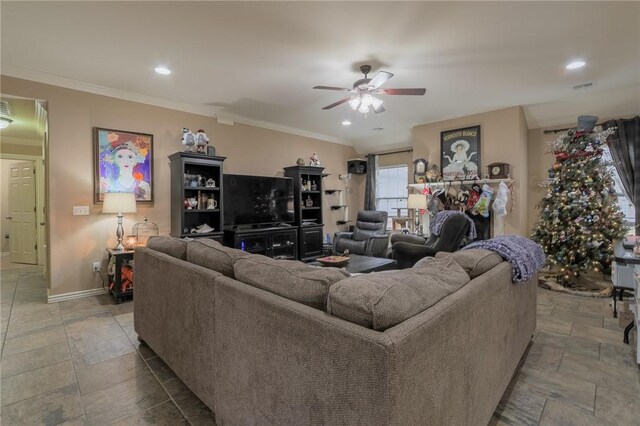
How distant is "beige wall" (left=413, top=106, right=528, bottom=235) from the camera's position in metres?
4.61

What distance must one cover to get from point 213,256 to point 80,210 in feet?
10.2

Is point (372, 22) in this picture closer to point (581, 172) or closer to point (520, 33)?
point (520, 33)

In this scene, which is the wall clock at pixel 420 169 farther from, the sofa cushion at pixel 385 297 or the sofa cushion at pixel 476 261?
the sofa cushion at pixel 385 297

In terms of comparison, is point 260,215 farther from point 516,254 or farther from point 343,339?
point 343,339

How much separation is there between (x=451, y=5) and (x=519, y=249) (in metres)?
1.88

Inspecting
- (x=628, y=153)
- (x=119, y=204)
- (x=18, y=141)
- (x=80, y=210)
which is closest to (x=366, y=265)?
(x=119, y=204)

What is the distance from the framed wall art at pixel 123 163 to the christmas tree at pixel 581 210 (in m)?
5.68

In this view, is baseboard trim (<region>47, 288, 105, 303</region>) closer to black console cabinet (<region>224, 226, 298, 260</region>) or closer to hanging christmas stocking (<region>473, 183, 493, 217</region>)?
black console cabinet (<region>224, 226, 298, 260</region>)

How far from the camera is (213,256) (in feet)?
5.69

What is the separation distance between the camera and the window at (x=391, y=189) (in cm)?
671

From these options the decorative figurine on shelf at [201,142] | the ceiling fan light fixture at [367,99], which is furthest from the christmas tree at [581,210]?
the decorative figurine on shelf at [201,142]

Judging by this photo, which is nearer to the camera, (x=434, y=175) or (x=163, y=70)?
(x=163, y=70)

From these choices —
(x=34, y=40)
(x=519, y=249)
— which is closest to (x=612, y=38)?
(x=519, y=249)

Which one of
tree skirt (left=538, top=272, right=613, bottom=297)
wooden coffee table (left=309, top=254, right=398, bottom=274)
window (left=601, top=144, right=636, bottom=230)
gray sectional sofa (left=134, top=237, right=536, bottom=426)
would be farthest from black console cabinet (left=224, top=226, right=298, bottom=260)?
window (left=601, top=144, right=636, bottom=230)
